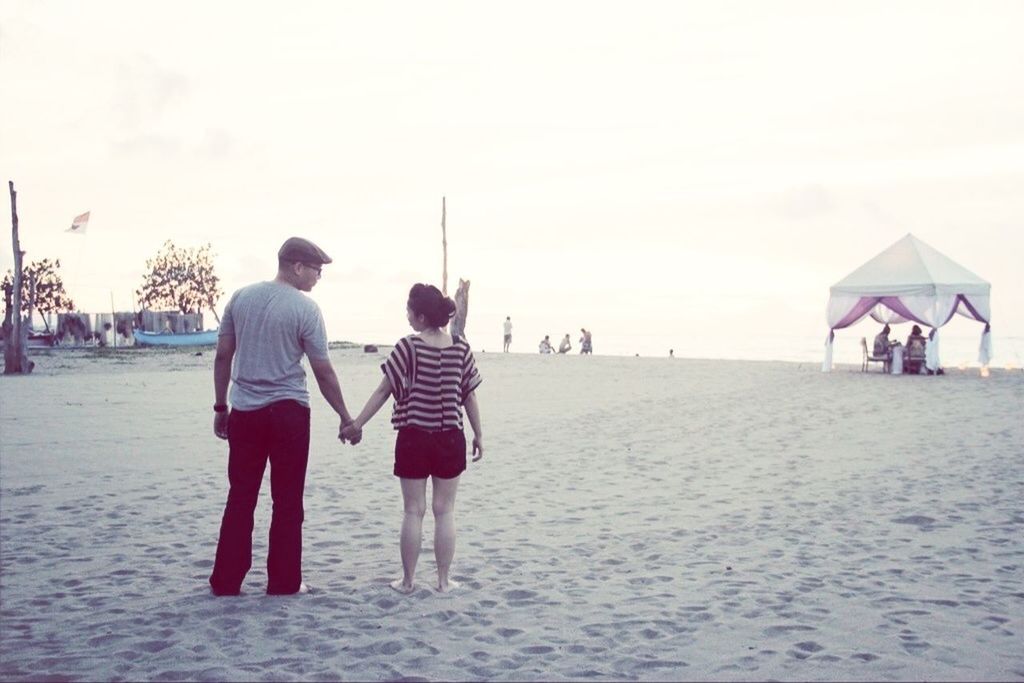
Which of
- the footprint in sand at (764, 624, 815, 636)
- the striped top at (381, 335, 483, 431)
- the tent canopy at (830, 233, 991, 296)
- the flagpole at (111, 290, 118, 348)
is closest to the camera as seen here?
the footprint in sand at (764, 624, 815, 636)

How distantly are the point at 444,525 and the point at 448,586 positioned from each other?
36cm

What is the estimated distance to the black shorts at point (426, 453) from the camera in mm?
4746

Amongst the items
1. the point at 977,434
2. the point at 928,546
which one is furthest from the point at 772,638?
the point at 977,434

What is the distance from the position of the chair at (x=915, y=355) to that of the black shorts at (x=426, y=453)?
907 inches

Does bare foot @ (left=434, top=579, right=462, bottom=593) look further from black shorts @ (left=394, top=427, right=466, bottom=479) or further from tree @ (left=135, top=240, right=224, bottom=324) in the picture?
tree @ (left=135, top=240, right=224, bottom=324)

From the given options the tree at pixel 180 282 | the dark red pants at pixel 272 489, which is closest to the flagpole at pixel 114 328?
the tree at pixel 180 282

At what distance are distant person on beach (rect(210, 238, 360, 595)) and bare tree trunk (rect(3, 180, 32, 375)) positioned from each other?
22.7 meters

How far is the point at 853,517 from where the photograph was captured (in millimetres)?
6938

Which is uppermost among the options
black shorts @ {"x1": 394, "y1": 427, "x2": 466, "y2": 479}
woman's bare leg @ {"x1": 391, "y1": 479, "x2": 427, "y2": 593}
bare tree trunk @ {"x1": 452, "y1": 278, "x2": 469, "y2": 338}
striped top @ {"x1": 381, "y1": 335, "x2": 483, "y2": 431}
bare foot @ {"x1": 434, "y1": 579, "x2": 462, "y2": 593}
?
bare tree trunk @ {"x1": 452, "y1": 278, "x2": 469, "y2": 338}

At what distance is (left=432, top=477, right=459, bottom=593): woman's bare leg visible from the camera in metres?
4.88

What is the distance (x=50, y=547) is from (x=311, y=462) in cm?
391

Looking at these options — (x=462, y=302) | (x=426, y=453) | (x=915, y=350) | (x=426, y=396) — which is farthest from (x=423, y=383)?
(x=462, y=302)

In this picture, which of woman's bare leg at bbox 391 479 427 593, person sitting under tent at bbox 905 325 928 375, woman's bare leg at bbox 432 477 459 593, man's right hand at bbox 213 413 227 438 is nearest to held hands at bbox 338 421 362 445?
woman's bare leg at bbox 391 479 427 593

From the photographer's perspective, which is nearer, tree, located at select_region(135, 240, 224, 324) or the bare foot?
the bare foot
